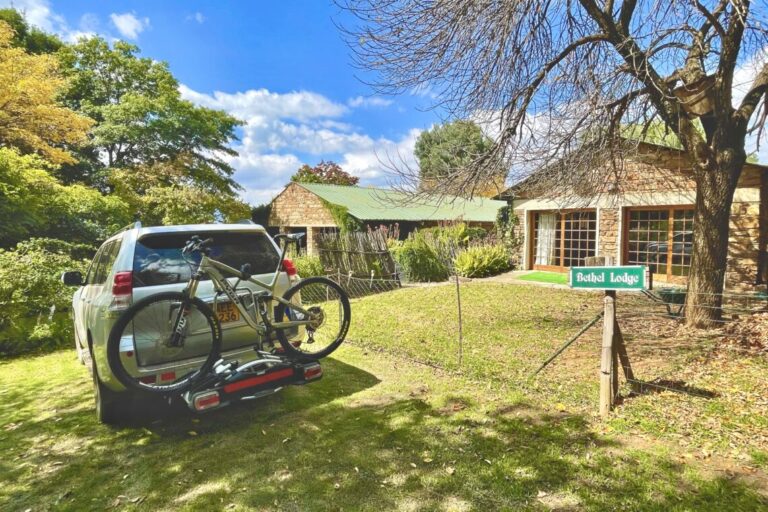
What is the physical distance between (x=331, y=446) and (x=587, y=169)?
21.4ft

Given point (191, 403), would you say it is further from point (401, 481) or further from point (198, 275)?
point (401, 481)

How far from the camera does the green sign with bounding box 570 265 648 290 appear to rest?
3619mm

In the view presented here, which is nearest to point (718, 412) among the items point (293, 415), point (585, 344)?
point (585, 344)

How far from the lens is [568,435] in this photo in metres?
3.42

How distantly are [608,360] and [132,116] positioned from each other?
2619cm

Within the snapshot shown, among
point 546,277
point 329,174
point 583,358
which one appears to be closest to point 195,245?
point 583,358

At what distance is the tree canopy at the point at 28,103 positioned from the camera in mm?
11625

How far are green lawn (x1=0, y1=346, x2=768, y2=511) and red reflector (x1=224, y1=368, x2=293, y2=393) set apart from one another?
0.60 m

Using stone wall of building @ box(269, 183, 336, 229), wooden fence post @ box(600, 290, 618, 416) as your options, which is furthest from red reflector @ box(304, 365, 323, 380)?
stone wall of building @ box(269, 183, 336, 229)

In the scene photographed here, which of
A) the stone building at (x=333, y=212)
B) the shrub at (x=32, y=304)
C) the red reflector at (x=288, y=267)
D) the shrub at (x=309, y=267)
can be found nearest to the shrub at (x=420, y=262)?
the shrub at (x=309, y=267)

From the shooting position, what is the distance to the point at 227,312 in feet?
11.5

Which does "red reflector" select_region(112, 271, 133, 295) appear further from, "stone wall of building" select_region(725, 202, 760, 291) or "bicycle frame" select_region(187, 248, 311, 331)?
"stone wall of building" select_region(725, 202, 760, 291)

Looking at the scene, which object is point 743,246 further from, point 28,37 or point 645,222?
point 28,37

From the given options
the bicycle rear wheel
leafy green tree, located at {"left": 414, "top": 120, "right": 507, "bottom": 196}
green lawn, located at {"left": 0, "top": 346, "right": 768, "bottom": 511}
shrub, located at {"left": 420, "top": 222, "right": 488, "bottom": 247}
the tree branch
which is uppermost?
the tree branch
